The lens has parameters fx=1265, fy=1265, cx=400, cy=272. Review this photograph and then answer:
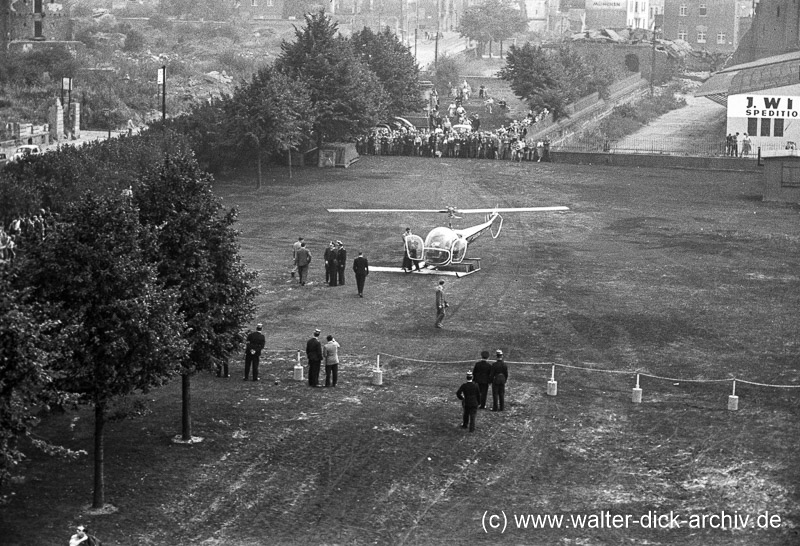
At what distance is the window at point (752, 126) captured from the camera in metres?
68.8

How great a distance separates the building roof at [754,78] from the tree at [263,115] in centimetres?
2653

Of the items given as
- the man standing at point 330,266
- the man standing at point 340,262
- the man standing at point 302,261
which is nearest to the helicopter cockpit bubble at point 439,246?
the man standing at point 340,262

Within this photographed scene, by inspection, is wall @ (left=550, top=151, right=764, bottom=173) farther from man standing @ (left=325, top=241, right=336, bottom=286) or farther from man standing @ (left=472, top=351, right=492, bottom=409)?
Answer: man standing @ (left=472, top=351, right=492, bottom=409)

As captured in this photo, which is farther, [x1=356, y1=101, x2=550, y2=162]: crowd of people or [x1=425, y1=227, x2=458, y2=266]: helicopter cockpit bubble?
[x1=356, y1=101, x2=550, y2=162]: crowd of people

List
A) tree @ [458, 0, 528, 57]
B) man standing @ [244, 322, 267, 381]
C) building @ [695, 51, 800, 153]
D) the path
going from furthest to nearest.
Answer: tree @ [458, 0, 528, 57] → the path → building @ [695, 51, 800, 153] → man standing @ [244, 322, 267, 381]

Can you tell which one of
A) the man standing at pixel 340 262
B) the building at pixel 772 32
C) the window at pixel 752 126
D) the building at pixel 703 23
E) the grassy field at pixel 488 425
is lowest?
the grassy field at pixel 488 425

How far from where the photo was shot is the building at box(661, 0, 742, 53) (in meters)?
152

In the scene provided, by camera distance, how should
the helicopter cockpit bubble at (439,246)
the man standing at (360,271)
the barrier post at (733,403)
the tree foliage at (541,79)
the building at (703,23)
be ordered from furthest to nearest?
the building at (703,23) < the tree foliage at (541,79) < the helicopter cockpit bubble at (439,246) < the man standing at (360,271) < the barrier post at (733,403)

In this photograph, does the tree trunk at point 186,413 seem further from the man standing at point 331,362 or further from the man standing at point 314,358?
the man standing at point 331,362

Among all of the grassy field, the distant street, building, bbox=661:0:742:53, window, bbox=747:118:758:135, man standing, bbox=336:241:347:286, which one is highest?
building, bbox=661:0:742:53

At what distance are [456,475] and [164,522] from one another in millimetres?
5155

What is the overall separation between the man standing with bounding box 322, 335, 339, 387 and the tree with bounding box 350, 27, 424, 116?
2076 inches

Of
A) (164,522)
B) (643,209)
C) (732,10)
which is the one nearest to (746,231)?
(643,209)

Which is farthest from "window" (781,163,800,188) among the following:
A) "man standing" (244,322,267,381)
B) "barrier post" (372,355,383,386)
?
"man standing" (244,322,267,381)
